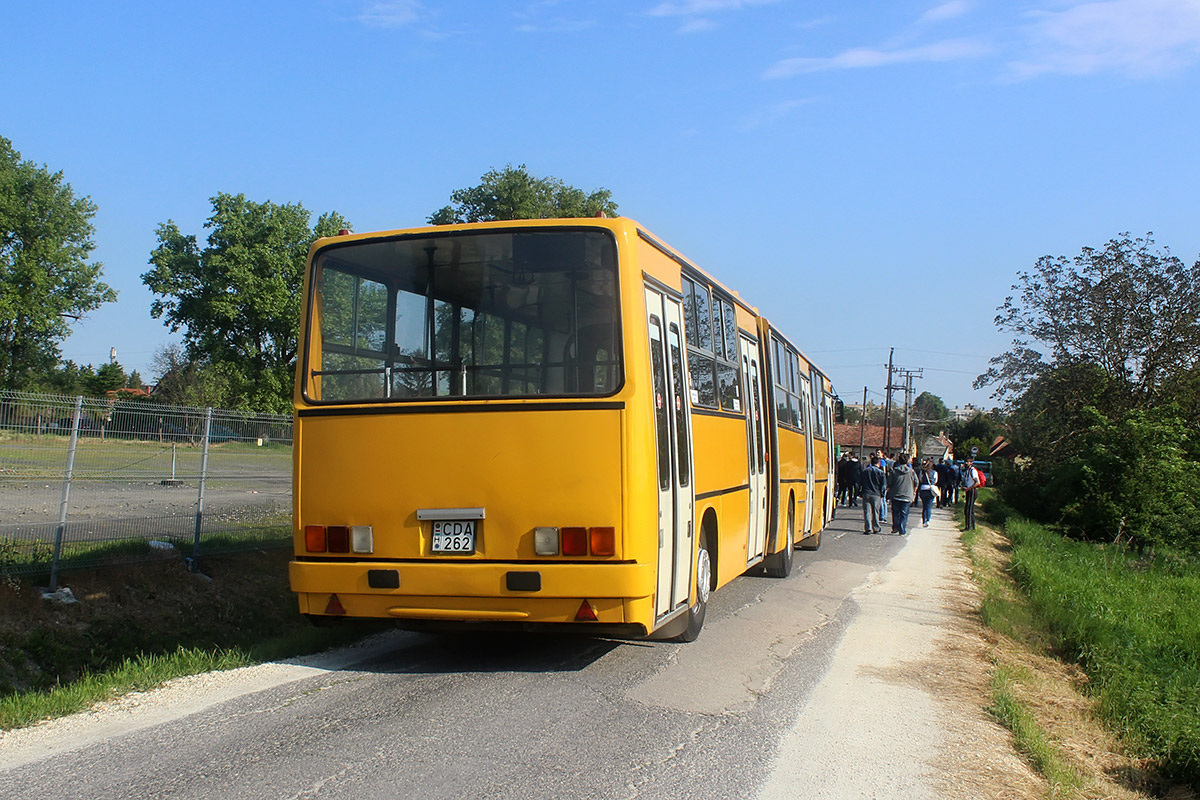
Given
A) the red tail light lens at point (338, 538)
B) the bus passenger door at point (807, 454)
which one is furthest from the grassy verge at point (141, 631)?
the bus passenger door at point (807, 454)

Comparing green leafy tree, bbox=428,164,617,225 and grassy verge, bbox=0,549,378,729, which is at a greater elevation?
green leafy tree, bbox=428,164,617,225

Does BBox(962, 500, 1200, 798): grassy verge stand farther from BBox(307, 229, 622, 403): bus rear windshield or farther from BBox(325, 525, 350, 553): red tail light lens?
BBox(325, 525, 350, 553): red tail light lens

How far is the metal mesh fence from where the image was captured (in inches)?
375

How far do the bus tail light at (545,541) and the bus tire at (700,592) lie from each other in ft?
5.90

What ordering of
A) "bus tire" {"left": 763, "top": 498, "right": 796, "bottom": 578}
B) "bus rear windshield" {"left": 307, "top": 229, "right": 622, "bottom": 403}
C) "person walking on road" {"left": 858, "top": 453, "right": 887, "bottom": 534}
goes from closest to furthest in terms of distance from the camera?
"bus rear windshield" {"left": 307, "top": 229, "right": 622, "bottom": 403} → "bus tire" {"left": 763, "top": 498, "right": 796, "bottom": 578} → "person walking on road" {"left": 858, "top": 453, "right": 887, "bottom": 534}

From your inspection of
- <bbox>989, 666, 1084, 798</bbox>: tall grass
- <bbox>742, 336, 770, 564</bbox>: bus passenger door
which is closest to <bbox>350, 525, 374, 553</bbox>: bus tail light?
<bbox>989, 666, 1084, 798</bbox>: tall grass

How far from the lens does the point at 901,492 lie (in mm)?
22156

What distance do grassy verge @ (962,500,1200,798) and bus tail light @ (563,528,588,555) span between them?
285 centimetres

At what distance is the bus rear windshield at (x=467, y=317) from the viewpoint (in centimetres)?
686

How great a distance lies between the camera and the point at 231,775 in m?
4.73

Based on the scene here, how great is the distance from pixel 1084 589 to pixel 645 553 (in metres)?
9.17

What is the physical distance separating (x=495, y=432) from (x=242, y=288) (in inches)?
2114

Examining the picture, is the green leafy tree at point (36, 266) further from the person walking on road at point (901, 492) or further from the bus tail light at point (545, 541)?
the bus tail light at point (545, 541)

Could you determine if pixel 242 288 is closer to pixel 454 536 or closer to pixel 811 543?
pixel 811 543
